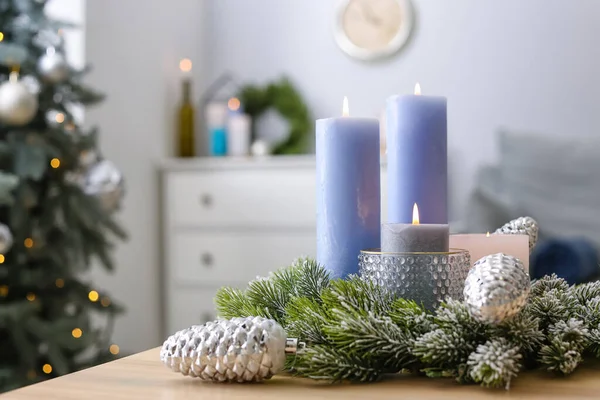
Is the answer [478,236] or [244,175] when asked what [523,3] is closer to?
[244,175]

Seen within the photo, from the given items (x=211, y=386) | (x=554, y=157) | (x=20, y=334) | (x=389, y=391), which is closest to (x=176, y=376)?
(x=211, y=386)

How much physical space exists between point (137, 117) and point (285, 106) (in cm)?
69

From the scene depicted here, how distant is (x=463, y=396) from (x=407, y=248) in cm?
15

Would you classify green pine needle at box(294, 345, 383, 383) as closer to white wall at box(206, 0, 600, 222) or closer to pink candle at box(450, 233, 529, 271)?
pink candle at box(450, 233, 529, 271)

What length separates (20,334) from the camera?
2.08m

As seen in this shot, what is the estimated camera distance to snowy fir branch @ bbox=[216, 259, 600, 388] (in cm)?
59

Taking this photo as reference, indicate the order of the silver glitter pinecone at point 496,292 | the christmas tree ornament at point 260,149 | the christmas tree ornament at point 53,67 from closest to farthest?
the silver glitter pinecone at point 496,292 < the christmas tree ornament at point 53,67 < the christmas tree ornament at point 260,149

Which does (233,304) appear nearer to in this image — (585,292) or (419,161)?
(419,161)

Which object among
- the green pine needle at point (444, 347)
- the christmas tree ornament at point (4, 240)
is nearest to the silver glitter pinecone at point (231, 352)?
the green pine needle at point (444, 347)

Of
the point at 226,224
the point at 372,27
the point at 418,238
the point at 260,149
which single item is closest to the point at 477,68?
the point at 372,27

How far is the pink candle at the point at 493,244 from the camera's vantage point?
2.51 ft

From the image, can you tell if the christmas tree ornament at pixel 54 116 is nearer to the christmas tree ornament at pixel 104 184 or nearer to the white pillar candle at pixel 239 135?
the christmas tree ornament at pixel 104 184

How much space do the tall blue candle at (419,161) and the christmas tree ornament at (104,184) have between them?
64.3 inches

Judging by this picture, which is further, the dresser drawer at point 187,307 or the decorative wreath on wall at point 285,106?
the decorative wreath on wall at point 285,106
